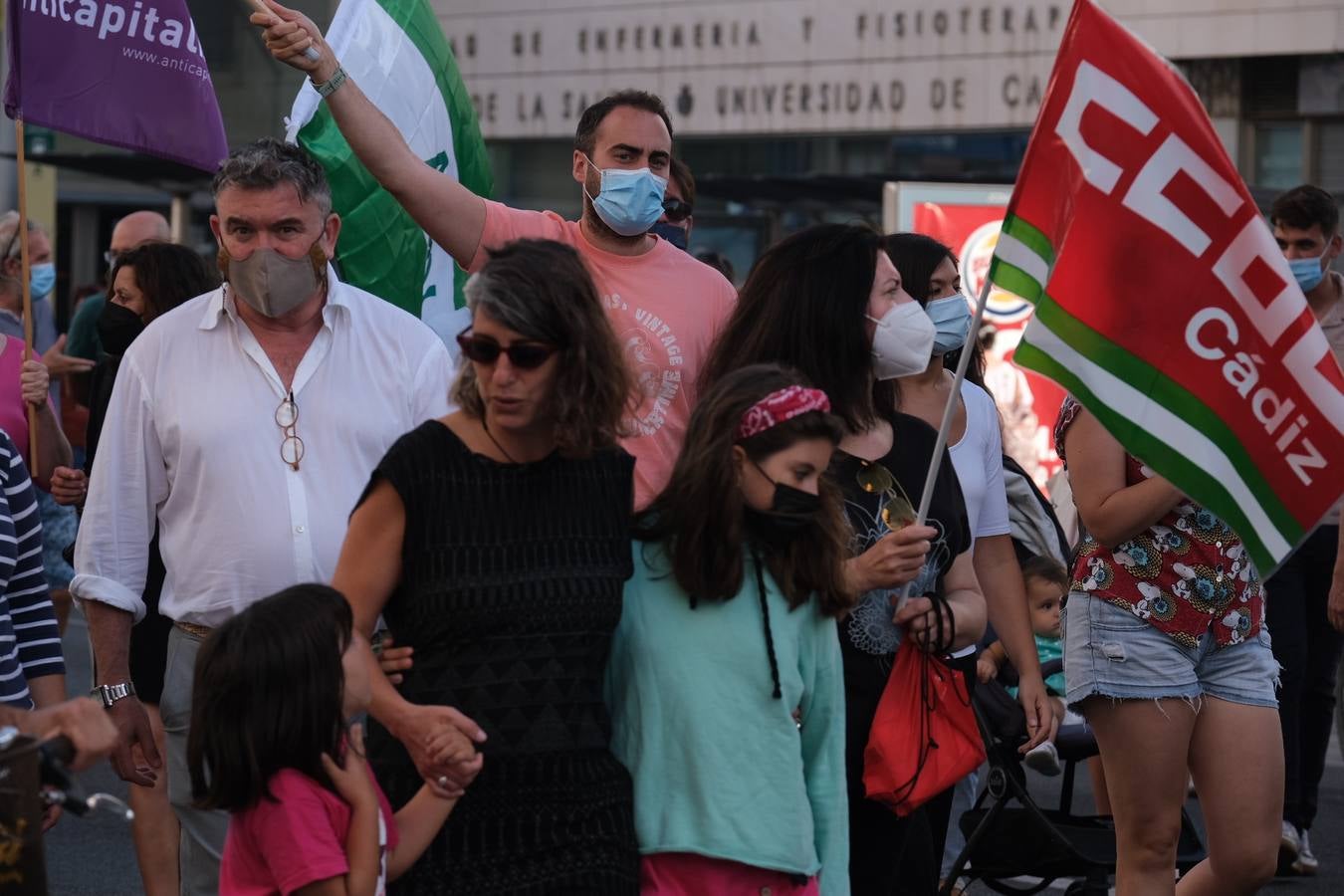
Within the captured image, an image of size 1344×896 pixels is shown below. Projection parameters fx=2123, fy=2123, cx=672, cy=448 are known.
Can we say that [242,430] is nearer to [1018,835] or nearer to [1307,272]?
[1018,835]

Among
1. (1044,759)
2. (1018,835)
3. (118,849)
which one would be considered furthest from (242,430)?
(1044,759)

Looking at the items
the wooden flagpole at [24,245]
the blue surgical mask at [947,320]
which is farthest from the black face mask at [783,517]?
the wooden flagpole at [24,245]

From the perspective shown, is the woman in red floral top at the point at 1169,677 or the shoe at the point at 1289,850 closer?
the woman in red floral top at the point at 1169,677

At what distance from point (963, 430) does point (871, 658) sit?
118 cm

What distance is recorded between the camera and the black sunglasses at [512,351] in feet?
11.7

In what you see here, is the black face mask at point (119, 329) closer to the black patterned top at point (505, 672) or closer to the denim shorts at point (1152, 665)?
the denim shorts at point (1152, 665)

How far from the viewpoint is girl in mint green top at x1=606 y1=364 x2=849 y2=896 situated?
3.65m

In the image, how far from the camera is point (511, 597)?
3.54m

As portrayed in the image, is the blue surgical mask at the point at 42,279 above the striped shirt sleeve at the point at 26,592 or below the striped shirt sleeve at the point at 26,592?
above

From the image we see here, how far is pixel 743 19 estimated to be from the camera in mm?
25031

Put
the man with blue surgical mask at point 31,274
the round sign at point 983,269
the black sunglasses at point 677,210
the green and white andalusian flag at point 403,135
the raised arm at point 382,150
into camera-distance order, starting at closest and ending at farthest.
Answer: the raised arm at point 382,150 < the black sunglasses at point 677,210 < the green and white andalusian flag at point 403,135 < the man with blue surgical mask at point 31,274 < the round sign at point 983,269

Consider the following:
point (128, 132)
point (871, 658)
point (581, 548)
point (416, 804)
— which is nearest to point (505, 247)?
point (581, 548)

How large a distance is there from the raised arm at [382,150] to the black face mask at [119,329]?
6.44 feet

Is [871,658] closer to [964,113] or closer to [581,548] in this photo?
[581,548]
